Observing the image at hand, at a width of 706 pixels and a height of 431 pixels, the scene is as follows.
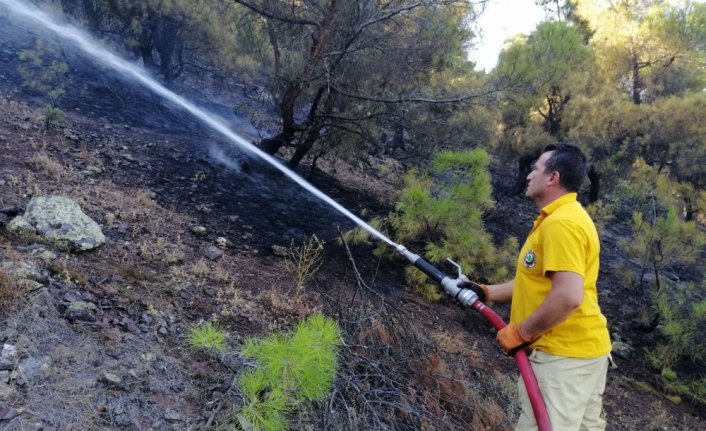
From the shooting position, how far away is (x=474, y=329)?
6.06 meters

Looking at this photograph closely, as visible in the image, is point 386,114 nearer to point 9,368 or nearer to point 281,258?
point 281,258

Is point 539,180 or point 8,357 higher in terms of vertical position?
point 539,180

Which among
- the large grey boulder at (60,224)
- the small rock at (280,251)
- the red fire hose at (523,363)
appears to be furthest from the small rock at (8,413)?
the small rock at (280,251)

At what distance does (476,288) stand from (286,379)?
4.00 ft

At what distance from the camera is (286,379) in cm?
241

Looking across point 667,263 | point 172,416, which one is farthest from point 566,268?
point 667,263

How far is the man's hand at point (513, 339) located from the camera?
2217 mm

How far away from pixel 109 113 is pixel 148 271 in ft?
19.9

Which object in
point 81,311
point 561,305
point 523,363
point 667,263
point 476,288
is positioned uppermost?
point 667,263

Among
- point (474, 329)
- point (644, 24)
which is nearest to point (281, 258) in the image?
point (474, 329)

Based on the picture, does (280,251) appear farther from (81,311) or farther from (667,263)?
(667,263)

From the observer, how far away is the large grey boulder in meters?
3.91

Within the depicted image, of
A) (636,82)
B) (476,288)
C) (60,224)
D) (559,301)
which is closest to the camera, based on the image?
(559,301)

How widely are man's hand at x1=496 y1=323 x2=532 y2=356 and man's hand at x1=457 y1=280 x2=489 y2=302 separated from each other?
0.42 metres
